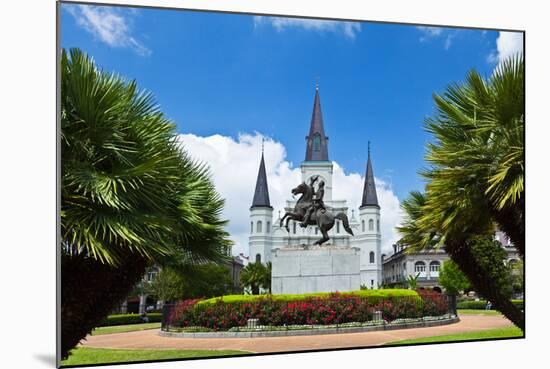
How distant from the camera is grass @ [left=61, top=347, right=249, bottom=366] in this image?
28.4 ft

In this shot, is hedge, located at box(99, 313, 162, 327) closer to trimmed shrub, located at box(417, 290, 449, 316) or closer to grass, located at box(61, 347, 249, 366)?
grass, located at box(61, 347, 249, 366)

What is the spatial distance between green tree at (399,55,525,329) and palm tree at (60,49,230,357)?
4467mm

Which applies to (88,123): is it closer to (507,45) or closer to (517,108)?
(517,108)

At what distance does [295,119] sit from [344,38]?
4.16 m

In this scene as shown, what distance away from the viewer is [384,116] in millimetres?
12750

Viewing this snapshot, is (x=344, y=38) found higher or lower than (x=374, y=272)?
higher

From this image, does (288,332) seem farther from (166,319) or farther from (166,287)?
(166,287)

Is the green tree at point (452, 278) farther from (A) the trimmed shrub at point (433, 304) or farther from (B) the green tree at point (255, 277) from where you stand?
(B) the green tree at point (255, 277)

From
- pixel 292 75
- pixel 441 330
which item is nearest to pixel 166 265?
pixel 292 75

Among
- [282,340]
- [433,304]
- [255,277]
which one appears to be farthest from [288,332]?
[255,277]

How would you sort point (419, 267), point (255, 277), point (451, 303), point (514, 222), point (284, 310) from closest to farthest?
point (514, 222) < point (284, 310) < point (451, 303) < point (419, 267) < point (255, 277)

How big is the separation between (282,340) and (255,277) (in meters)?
30.7

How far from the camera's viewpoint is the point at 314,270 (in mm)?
15516

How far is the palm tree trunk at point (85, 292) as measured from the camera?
812cm
